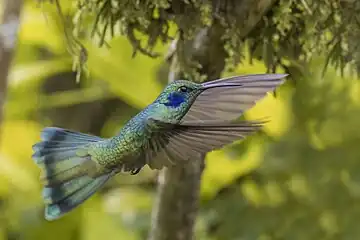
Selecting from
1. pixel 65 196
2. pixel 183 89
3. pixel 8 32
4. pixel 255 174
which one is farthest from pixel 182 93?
pixel 255 174

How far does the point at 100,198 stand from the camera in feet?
4.33

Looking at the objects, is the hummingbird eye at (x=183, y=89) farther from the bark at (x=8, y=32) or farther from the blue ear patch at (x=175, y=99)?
the bark at (x=8, y=32)

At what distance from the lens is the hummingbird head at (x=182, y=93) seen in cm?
37

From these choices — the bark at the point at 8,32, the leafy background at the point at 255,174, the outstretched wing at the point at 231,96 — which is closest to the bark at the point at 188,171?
the outstretched wing at the point at 231,96

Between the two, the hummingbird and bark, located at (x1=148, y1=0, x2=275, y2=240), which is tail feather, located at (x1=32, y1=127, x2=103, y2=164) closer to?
the hummingbird

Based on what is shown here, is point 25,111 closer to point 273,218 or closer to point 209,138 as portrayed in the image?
point 273,218

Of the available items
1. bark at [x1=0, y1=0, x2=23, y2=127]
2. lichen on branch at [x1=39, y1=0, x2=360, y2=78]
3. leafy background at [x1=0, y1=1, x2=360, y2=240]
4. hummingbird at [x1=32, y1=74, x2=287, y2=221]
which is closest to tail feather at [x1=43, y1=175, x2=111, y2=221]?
hummingbird at [x1=32, y1=74, x2=287, y2=221]

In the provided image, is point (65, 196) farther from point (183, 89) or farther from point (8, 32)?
point (8, 32)

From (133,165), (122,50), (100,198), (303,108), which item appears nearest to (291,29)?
(133,165)

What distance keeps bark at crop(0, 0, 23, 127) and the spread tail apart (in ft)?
1.65

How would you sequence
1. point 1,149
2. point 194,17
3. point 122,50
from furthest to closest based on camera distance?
point 1,149, point 122,50, point 194,17

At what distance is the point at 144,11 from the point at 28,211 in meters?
0.95

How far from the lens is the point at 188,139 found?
350 millimetres

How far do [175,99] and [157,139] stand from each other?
3 centimetres
